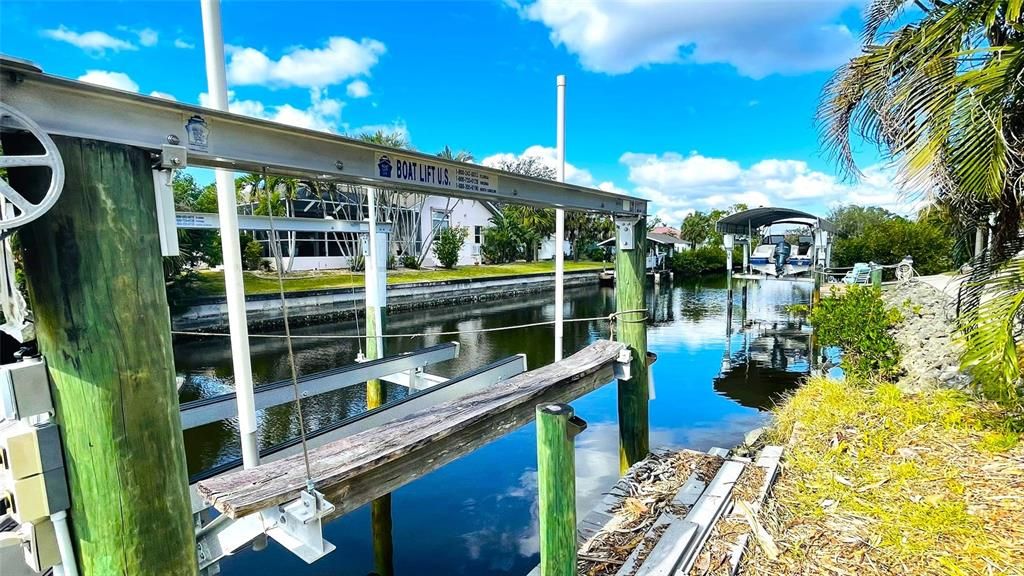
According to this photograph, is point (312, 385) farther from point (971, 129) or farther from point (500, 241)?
point (500, 241)

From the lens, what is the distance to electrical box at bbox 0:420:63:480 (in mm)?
1713

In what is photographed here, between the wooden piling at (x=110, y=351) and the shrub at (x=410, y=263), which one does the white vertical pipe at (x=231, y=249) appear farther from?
the shrub at (x=410, y=263)

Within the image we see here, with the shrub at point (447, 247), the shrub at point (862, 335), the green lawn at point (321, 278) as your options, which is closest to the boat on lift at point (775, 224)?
the shrub at point (862, 335)

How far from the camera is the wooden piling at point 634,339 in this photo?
17.8ft

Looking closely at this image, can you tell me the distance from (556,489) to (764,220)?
19059 millimetres

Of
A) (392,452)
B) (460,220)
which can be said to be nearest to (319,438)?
(392,452)

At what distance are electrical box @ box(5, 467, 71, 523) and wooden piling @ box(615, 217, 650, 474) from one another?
4.46 metres

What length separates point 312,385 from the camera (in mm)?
5266

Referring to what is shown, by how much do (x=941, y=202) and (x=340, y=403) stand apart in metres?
9.22

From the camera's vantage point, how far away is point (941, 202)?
4293 mm

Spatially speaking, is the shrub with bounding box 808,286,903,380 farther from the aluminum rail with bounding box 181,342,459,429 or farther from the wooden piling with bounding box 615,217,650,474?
the aluminum rail with bounding box 181,342,459,429

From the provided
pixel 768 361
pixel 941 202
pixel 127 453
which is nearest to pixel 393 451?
pixel 127 453

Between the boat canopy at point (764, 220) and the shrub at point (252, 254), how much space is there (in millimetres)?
19814

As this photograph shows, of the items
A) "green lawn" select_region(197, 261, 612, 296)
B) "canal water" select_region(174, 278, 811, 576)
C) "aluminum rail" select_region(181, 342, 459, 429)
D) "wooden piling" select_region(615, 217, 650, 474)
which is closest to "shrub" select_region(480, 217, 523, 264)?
"green lawn" select_region(197, 261, 612, 296)
